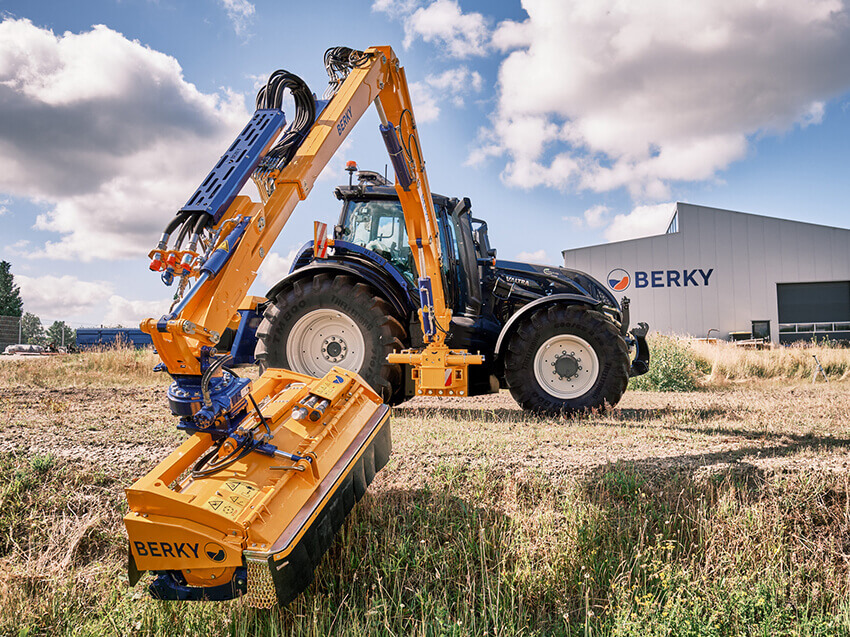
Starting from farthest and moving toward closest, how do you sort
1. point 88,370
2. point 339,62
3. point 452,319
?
point 88,370, point 452,319, point 339,62

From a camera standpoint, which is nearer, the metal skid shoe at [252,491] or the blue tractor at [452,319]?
the metal skid shoe at [252,491]

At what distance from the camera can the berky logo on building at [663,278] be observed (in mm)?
17484

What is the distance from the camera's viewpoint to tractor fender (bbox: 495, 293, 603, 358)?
221 inches

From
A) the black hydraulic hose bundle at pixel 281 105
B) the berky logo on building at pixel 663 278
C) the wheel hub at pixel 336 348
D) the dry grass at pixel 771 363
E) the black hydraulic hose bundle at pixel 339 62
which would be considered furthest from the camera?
the berky logo on building at pixel 663 278

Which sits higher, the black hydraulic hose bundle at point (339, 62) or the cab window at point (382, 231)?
the black hydraulic hose bundle at point (339, 62)

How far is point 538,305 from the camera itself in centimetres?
575

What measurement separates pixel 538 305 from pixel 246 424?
11.8ft

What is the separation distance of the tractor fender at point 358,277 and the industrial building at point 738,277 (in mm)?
13369

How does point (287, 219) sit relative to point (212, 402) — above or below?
above

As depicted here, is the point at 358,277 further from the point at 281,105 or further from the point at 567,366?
the point at 281,105

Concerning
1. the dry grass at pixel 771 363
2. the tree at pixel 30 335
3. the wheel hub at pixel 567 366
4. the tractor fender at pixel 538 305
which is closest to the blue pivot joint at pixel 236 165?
the tractor fender at pixel 538 305

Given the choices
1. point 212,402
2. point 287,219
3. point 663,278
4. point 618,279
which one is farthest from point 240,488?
point 663,278

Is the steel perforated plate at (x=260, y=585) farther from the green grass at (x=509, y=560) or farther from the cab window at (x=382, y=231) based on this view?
the cab window at (x=382, y=231)

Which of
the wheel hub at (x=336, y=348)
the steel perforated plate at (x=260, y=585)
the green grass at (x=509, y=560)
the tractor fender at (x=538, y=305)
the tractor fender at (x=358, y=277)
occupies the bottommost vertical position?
the green grass at (x=509, y=560)
